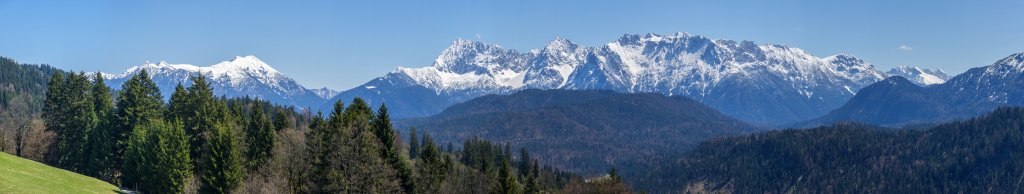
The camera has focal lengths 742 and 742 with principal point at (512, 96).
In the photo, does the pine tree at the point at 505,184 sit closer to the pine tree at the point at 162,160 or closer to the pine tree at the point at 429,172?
the pine tree at the point at 429,172

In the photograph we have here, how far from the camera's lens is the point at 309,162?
214 feet

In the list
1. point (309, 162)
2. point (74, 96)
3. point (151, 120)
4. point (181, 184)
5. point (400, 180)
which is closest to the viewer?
point (309, 162)

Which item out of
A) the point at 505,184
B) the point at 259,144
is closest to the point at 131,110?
the point at 259,144

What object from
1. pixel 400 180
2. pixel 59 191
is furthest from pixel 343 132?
pixel 59 191

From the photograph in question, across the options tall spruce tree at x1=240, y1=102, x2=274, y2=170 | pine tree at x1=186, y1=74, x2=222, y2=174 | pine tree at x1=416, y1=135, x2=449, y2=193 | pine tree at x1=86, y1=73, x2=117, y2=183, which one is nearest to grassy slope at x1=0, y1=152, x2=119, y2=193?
pine tree at x1=186, y1=74, x2=222, y2=174

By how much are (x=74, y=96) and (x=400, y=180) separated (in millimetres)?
53954

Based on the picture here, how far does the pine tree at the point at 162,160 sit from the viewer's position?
74875mm

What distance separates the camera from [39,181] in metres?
64.0

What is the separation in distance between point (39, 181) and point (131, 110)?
28.6 metres

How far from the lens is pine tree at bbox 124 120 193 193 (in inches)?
2948

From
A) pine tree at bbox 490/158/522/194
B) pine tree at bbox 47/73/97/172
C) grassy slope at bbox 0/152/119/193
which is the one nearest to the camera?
grassy slope at bbox 0/152/119/193

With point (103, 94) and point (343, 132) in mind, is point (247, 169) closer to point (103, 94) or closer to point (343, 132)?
point (343, 132)

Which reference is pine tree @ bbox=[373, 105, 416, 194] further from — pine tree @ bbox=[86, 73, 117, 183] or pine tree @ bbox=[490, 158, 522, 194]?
pine tree @ bbox=[86, 73, 117, 183]

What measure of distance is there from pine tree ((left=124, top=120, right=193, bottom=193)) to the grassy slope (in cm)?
363
